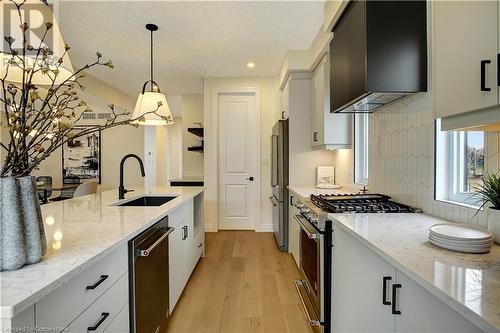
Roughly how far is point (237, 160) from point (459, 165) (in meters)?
3.51

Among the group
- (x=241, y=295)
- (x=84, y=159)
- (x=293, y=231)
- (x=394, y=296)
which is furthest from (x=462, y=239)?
(x=84, y=159)

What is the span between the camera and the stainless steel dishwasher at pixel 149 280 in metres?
1.27

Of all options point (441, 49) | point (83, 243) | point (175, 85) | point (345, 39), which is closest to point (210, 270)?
point (83, 243)

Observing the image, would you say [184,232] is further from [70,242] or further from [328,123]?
[328,123]

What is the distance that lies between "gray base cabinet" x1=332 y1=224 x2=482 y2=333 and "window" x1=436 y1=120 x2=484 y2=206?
1.99ft

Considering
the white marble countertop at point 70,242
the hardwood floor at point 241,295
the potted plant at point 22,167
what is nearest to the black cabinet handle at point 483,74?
the potted plant at point 22,167

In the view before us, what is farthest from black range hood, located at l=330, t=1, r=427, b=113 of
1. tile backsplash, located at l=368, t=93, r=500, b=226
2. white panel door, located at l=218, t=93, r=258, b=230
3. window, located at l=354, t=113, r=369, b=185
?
white panel door, located at l=218, t=93, r=258, b=230

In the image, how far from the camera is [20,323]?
639 mm

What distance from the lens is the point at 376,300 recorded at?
108 cm

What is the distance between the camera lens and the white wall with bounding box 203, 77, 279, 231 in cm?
456

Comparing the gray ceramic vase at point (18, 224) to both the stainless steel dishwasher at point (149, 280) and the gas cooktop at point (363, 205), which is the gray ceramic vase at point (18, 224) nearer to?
the stainless steel dishwasher at point (149, 280)

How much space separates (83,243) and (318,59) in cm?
285

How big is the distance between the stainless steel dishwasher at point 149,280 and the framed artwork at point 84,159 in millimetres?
5647

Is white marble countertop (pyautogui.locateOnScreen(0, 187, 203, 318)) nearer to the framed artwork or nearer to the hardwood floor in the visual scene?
the hardwood floor
